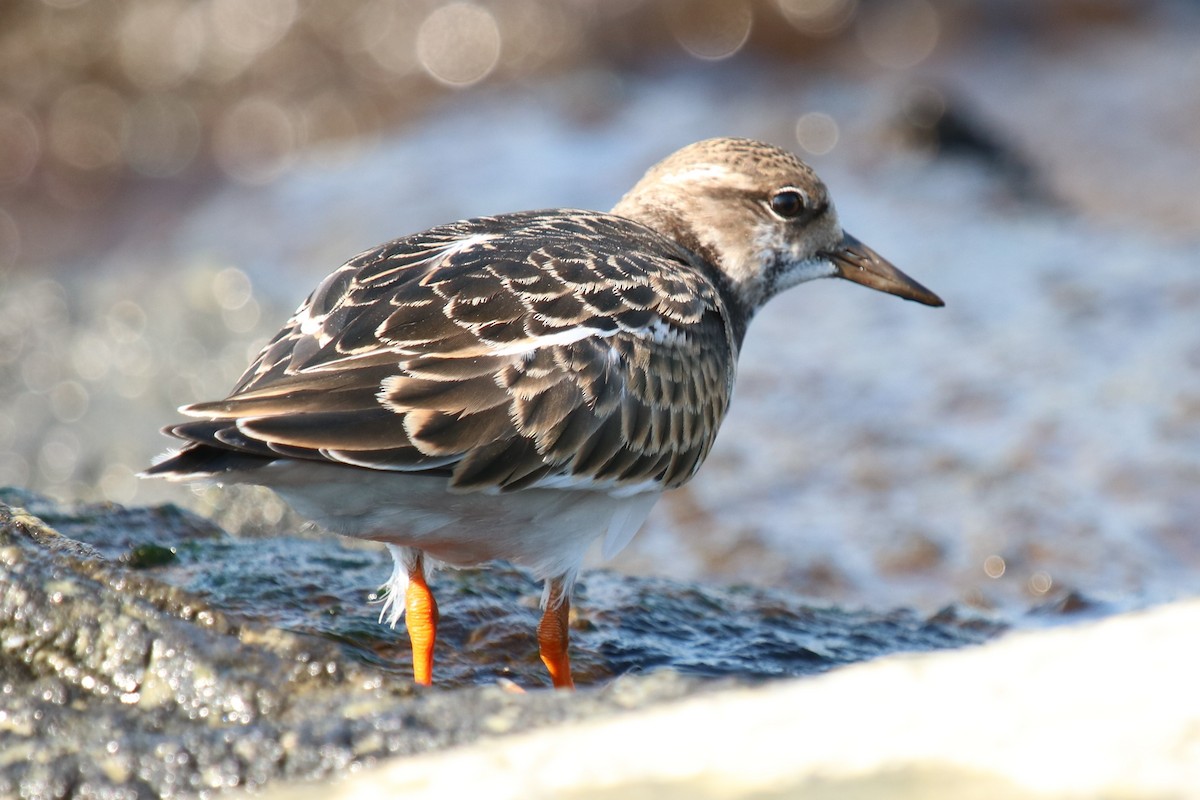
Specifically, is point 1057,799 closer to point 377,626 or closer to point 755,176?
point 377,626

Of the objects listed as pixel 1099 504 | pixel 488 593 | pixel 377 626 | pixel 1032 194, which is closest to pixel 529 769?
pixel 377 626

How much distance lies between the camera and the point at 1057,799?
Result: 252cm

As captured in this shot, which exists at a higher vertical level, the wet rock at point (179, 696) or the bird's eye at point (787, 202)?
the bird's eye at point (787, 202)

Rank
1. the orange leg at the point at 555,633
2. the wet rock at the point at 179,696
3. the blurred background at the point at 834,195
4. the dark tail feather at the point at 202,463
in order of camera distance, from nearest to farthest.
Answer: the wet rock at the point at 179,696 < the dark tail feather at the point at 202,463 < the orange leg at the point at 555,633 < the blurred background at the point at 834,195

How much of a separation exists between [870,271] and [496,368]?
7.65ft

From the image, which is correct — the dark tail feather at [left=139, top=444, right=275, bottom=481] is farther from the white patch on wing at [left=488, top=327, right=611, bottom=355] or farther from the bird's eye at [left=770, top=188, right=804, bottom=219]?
the bird's eye at [left=770, top=188, right=804, bottom=219]

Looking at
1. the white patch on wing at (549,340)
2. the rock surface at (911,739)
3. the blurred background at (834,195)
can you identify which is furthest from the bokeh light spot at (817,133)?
the rock surface at (911,739)

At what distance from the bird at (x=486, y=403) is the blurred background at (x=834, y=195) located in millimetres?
2004

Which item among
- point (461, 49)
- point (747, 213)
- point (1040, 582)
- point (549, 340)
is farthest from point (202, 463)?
point (461, 49)

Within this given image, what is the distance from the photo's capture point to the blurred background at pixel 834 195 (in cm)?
720

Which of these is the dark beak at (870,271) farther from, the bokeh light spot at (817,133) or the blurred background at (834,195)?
the bokeh light spot at (817,133)

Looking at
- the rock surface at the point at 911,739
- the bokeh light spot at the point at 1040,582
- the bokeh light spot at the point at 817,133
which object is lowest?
the bokeh light spot at the point at 1040,582

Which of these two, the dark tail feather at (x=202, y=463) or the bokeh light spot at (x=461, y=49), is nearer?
the dark tail feather at (x=202, y=463)

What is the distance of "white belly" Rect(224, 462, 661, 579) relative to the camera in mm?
3973
